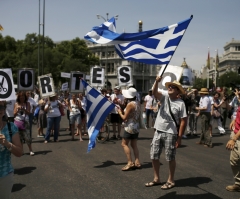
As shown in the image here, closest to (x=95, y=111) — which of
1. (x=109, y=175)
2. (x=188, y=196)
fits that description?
(x=109, y=175)

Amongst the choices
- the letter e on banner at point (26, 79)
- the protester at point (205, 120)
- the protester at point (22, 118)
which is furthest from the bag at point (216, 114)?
the protester at point (22, 118)

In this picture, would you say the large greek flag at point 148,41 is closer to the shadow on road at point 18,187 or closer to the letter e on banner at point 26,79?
the shadow on road at point 18,187

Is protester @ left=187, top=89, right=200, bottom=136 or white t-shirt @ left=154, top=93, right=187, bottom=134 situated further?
protester @ left=187, top=89, right=200, bottom=136

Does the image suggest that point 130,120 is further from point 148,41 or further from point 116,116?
point 116,116

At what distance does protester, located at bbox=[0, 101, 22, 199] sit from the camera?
147 inches

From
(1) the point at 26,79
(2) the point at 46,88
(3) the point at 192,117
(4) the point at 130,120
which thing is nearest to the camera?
(4) the point at 130,120

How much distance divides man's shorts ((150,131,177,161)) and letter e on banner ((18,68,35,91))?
22.2 ft

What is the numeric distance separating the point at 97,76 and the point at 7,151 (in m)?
13.0

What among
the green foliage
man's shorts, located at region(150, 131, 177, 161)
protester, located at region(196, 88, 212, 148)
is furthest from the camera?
the green foliage

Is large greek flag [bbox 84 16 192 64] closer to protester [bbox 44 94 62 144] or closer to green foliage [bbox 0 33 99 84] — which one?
protester [bbox 44 94 62 144]

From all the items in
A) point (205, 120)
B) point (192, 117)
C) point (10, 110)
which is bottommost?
point (192, 117)

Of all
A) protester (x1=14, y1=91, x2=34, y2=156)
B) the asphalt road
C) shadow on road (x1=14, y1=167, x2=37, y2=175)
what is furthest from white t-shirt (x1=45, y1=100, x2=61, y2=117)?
shadow on road (x1=14, y1=167, x2=37, y2=175)

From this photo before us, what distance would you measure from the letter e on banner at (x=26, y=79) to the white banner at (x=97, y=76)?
5.39 metres

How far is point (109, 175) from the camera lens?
6844 mm
